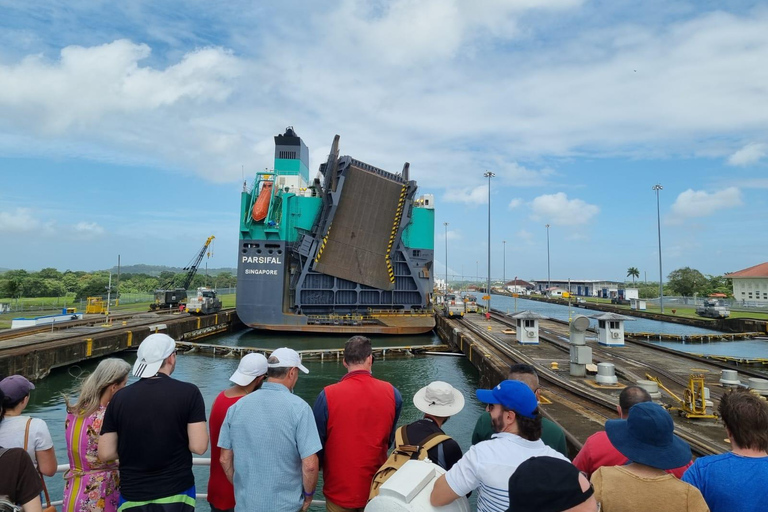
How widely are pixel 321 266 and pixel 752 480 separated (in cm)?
2286

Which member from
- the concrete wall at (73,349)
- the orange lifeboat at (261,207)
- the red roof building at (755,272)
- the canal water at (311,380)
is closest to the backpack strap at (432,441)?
the canal water at (311,380)

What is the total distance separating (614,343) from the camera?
16.0 meters

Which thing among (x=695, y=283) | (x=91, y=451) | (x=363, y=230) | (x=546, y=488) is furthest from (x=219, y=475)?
(x=695, y=283)

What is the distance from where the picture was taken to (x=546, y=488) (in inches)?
56.4

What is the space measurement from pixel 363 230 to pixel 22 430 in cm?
2173

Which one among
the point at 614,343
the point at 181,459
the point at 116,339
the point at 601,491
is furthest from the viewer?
the point at 116,339

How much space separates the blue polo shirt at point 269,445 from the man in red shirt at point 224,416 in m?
0.33

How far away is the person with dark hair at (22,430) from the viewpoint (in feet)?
8.47

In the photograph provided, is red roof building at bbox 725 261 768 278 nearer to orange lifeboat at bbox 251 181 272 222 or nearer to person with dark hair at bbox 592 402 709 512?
orange lifeboat at bbox 251 181 272 222

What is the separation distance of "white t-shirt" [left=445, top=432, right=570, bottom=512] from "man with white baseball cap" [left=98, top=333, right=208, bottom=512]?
→ 152 cm

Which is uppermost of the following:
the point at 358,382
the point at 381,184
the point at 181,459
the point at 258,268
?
the point at 381,184

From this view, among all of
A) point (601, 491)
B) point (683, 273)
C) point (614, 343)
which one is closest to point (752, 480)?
point (601, 491)

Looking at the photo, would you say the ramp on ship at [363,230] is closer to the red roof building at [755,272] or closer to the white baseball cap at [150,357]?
the white baseball cap at [150,357]

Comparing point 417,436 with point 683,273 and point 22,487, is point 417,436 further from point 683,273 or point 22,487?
point 683,273
